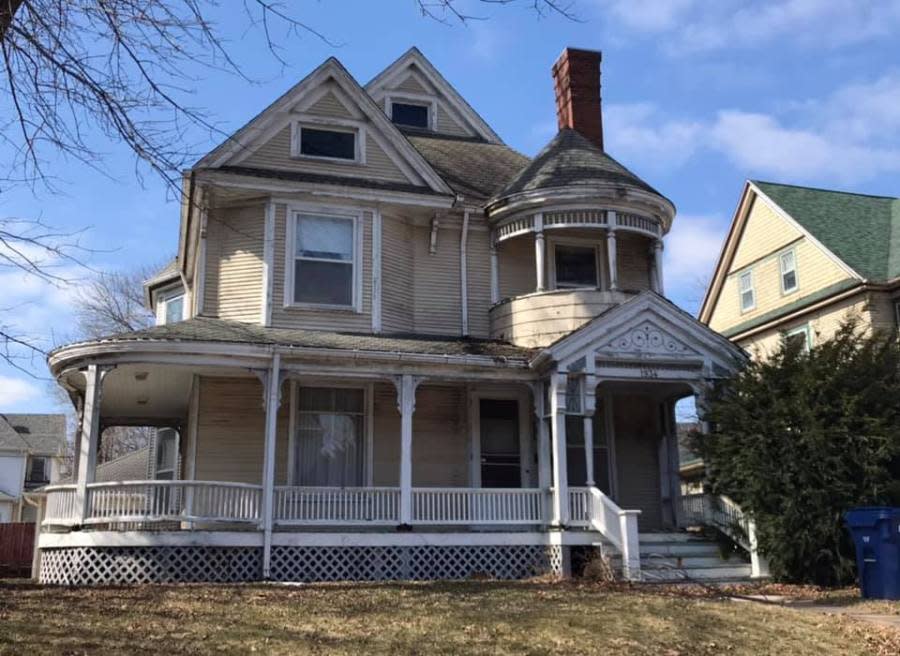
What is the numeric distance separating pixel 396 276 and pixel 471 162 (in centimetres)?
465

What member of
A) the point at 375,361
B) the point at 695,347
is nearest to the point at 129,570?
the point at 375,361

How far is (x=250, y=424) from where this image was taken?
15930 mm

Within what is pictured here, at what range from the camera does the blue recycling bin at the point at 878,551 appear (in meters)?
11.7

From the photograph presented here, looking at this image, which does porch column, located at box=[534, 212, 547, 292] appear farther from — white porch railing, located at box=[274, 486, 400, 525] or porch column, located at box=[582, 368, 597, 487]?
white porch railing, located at box=[274, 486, 400, 525]

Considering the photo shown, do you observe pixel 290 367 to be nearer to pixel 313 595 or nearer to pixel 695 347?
pixel 313 595

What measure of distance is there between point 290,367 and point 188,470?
3138 mm

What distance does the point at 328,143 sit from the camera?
17375 mm

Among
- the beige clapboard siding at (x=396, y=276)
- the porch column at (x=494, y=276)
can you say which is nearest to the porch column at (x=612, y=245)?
the porch column at (x=494, y=276)

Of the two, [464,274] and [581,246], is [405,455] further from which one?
[581,246]

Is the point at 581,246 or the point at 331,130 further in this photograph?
the point at 581,246

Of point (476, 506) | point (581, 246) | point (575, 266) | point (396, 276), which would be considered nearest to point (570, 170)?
point (581, 246)

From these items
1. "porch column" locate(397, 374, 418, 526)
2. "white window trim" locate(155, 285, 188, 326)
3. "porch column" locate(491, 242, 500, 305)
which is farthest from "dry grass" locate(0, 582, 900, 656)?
"white window trim" locate(155, 285, 188, 326)

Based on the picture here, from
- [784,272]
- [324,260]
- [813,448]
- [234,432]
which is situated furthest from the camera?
[784,272]

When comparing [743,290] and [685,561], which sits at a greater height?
[743,290]
